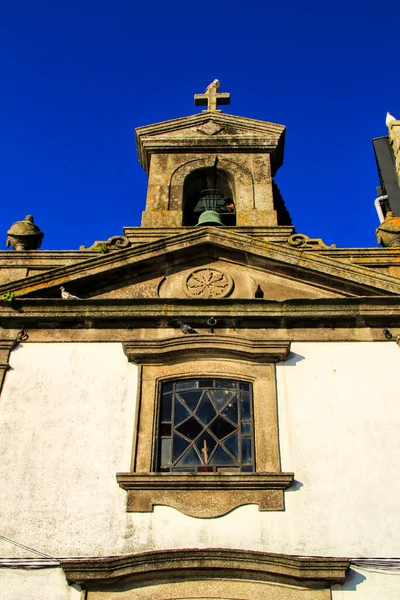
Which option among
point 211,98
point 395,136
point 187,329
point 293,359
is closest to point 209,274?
point 187,329

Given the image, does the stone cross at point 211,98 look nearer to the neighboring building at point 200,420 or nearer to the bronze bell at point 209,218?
the bronze bell at point 209,218

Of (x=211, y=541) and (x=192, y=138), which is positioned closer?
(x=211, y=541)

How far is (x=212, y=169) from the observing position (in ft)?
45.2

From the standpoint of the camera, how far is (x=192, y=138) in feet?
46.0

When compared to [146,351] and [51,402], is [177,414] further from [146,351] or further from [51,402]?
[51,402]

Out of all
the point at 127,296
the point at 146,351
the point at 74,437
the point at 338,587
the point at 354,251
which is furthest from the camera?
the point at 354,251

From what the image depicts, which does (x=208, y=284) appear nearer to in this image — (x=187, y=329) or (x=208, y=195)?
(x=187, y=329)

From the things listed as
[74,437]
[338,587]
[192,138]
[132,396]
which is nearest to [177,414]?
[132,396]

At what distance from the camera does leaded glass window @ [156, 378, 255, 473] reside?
8852mm

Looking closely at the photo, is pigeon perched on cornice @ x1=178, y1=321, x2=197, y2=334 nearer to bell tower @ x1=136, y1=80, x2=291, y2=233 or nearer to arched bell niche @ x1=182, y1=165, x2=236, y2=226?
bell tower @ x1=136, y1=80, x2=291, y2=233

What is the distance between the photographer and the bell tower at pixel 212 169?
12906 mm

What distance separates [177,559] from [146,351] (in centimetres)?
272

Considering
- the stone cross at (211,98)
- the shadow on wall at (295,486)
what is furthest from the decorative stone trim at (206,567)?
the stone cross at (211,98)

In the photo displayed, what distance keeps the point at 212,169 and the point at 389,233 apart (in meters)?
3.63
